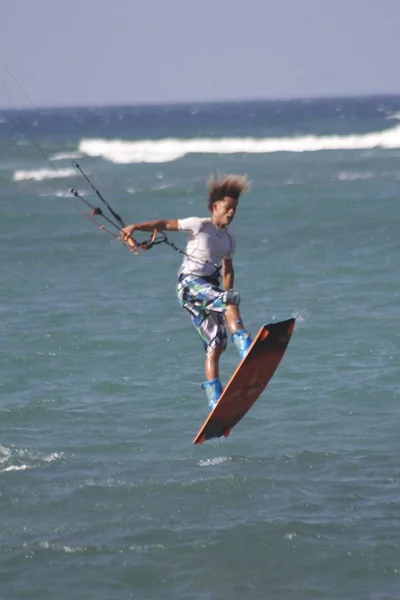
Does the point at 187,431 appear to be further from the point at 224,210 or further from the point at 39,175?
the point at 39,175

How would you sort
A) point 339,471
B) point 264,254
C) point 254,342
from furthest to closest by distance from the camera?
point 264,254, point 339,471, point 254,342

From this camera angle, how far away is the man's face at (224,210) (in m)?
10.4

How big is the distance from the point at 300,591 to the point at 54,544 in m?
2.18

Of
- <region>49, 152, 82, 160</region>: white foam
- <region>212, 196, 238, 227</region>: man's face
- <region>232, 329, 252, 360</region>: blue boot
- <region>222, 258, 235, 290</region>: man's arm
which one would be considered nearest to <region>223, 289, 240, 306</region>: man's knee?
<region>222, 258, 235, 290</region>: man's arm

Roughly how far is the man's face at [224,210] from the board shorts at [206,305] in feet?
1.80

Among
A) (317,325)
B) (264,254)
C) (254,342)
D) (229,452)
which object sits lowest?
(264,254)

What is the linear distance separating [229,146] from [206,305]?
47.1 metres

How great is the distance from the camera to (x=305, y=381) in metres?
14.9

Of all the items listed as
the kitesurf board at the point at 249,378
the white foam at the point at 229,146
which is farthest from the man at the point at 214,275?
the white foam at the point at 229,146

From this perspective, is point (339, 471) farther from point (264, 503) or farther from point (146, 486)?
point (146, 486)

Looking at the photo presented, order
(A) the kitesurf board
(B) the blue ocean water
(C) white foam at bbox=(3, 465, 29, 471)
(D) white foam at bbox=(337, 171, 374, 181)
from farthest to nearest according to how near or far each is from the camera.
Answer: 1. (D) white foam at bbox=(337, 171, 374, 181)
2. (C) white foam at bbox=(3, 465, 29, 471)
3. (A) the kitesurf board
4. (B) the blue ocean water

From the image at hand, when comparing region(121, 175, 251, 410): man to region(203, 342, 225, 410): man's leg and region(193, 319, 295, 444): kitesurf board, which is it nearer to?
region(203, 342, 225, 410): man's leg

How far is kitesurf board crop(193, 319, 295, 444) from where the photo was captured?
10.3 metres

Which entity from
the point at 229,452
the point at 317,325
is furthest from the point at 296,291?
the point at 229,452
